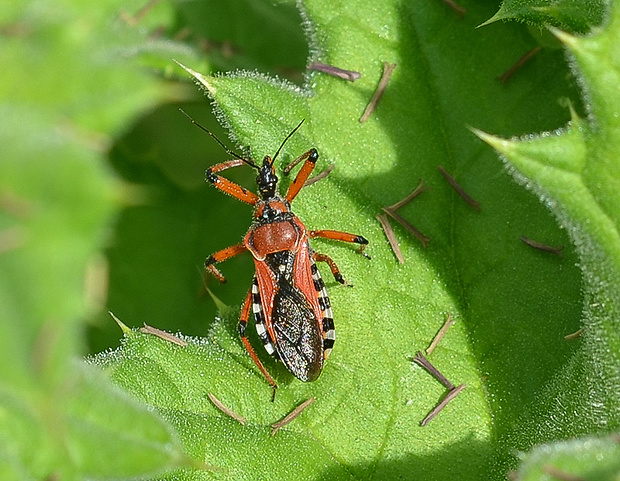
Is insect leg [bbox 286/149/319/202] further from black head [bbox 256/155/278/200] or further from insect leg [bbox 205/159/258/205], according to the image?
insect leg [bbox 205/159/258/205]

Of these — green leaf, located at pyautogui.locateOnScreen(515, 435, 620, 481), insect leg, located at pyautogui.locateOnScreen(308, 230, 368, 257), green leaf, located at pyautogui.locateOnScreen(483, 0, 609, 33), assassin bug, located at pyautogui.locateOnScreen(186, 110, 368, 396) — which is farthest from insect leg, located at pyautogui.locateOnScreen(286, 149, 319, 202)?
green leaf, located at pyautogui.locateOnScreen(515, 435, 620, 481)

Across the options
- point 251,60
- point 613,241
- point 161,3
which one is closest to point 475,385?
point 613,241

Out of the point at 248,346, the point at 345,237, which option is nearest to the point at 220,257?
the point at 248,346

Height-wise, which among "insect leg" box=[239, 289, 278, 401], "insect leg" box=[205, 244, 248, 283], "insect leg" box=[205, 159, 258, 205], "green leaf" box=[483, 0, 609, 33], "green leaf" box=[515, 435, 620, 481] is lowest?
"insect leg" box=[205, 244, 248, 283]

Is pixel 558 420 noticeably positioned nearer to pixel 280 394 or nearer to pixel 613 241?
pixel 613 241

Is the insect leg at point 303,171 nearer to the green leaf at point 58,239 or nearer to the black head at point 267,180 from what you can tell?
the black head at point 267,180

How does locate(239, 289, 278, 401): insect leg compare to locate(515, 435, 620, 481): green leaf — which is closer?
locate(515, 435, 620, 481): green leaf

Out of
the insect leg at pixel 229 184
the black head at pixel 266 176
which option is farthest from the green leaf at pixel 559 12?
the insect leg at pixel 229 184
